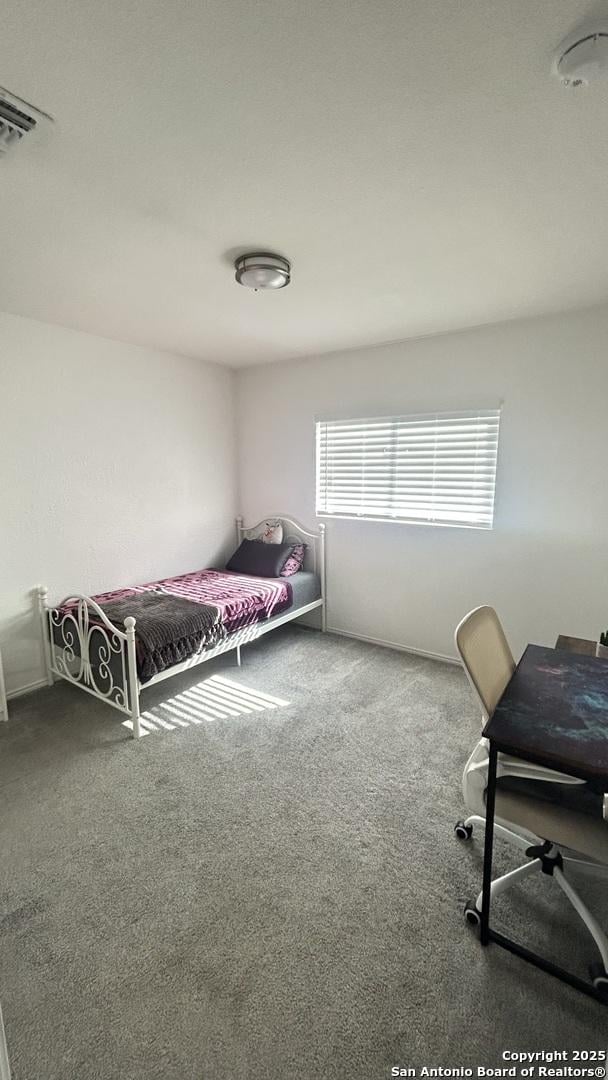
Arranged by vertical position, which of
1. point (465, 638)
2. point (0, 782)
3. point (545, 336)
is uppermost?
point (545, 336)

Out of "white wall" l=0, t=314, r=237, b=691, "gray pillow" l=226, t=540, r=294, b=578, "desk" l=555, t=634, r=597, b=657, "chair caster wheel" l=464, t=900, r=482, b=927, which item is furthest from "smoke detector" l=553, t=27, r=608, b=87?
"gray pillow" l=226, t=540, r=294, b=578

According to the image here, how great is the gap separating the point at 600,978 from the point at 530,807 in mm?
467

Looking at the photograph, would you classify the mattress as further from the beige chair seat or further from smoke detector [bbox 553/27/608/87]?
smoke detector [bbox 553/27/608/87]

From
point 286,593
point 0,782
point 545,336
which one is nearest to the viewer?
point 0,782

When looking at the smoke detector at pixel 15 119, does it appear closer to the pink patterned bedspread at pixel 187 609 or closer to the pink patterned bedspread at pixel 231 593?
the pink patterned bedspread at pixel 187 609

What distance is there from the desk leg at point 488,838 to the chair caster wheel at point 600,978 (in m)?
0.28

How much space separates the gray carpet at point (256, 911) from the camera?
1.17m

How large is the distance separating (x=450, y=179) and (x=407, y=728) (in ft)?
8.39

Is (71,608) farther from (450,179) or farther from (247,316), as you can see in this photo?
(450,179)

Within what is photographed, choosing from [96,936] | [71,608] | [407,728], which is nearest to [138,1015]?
[96,936]

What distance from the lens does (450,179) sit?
5.03 feet

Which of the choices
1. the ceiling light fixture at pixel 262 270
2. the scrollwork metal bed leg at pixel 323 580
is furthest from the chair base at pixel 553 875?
the scrollwork metal bed leg at pixel 323 580

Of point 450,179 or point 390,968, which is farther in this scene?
point 450,179

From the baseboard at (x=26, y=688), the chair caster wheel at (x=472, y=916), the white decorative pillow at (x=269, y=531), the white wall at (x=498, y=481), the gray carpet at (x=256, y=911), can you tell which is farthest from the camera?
the white decorative pillow at (x=269, y=531)
